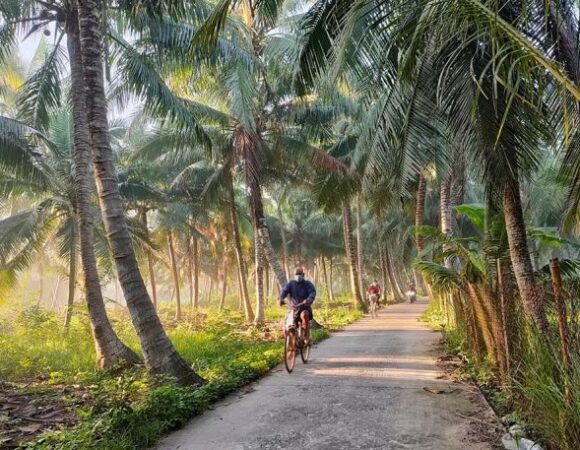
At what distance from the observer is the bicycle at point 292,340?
7764mm

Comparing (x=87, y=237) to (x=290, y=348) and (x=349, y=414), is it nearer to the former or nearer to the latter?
(x=290, y=348)

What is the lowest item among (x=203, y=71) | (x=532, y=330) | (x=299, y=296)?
(x=532, y=330)

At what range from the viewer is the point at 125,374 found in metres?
7.26

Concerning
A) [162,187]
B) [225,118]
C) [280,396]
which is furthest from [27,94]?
[162,187]

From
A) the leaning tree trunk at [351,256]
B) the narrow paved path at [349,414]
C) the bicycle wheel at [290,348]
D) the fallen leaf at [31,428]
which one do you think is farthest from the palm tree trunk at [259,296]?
the fallen leaf at [31,428]

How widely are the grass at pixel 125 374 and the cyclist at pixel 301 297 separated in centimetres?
96

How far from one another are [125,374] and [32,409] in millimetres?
1318

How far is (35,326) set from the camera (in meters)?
14.9

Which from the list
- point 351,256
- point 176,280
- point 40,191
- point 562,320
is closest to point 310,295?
point 562,320

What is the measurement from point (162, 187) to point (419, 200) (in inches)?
581

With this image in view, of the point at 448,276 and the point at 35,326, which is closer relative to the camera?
the point at 448,276

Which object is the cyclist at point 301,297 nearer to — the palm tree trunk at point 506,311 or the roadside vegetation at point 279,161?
the roadside vegetation at point 279,161

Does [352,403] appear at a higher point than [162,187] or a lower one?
lower

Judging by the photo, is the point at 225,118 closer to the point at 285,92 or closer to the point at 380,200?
the point at 285,92
